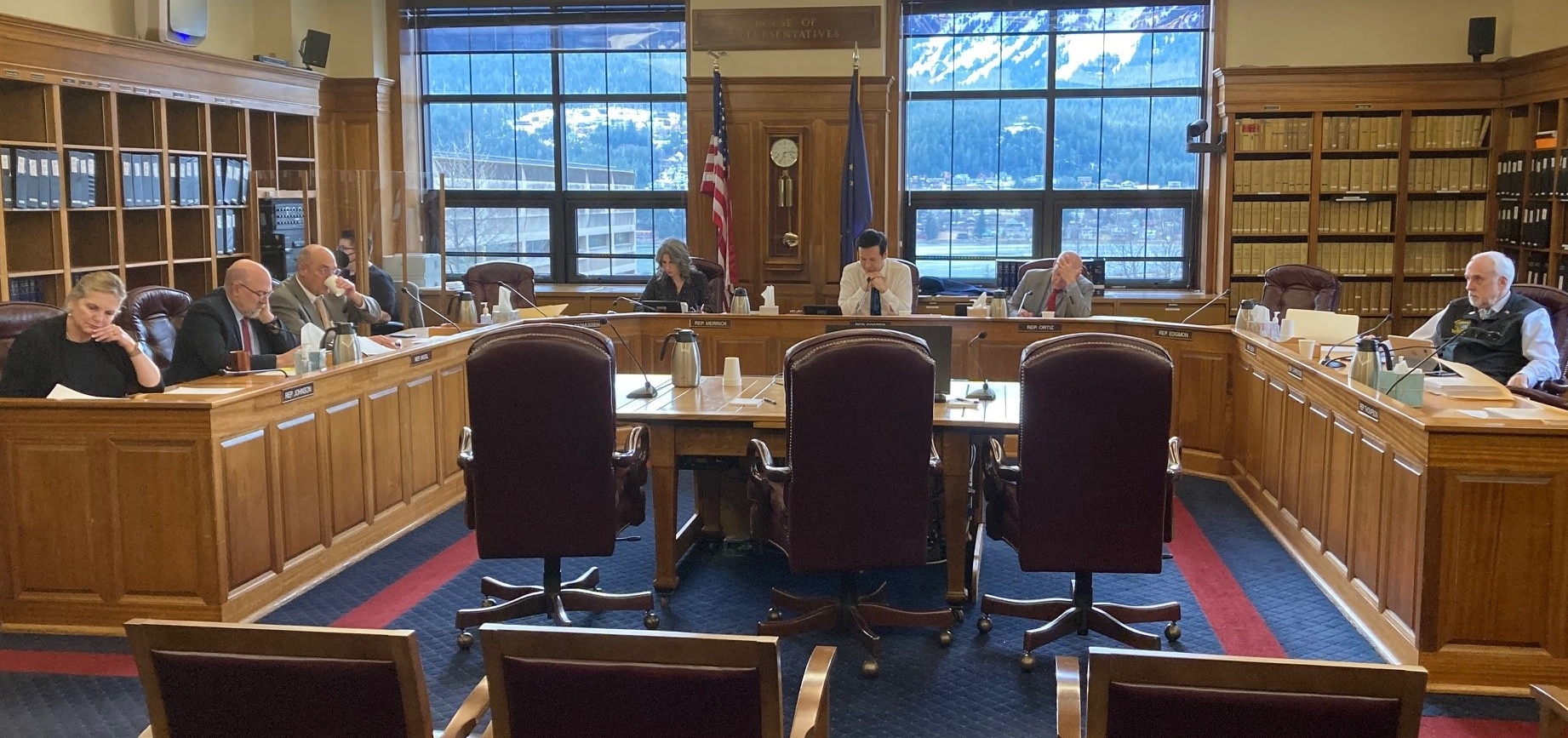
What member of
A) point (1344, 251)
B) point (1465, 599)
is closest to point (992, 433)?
point (1465, 599)

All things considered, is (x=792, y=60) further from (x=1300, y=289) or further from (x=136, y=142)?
(x=136, y=142)

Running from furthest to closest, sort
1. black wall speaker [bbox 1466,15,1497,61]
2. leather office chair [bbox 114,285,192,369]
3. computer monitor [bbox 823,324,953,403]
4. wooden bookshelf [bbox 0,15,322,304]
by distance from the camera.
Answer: black wall speaker [bbox 1466,15,1497,61], wooden bookshelf [bbox 0,15,322,304], leather office chair [bbox 114,285,192,369], computer monitor [bbox 823,324,953,403]

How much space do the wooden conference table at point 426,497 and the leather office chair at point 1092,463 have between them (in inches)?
20.8

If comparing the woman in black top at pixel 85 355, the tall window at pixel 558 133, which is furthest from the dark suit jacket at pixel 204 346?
the tall window at pixel 558 133

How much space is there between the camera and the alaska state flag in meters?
9.55

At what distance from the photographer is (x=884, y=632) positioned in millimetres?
4602

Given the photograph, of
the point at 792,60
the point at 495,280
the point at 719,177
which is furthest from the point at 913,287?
the point at 495,280

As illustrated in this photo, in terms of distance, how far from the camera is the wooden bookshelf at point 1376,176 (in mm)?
9141

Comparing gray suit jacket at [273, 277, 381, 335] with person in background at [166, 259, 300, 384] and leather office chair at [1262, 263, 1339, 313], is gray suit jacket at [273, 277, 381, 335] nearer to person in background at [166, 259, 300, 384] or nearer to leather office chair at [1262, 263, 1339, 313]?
person in background at [166, 259, 300, 384]

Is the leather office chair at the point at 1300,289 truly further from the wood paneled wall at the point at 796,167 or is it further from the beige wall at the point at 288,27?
the beige wall at the point at 288,27

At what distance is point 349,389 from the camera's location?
5.45m

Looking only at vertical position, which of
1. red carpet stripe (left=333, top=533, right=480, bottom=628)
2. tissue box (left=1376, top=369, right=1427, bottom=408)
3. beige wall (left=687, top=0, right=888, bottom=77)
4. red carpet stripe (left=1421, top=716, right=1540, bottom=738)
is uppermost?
beige wall (left=687, top=0, right=888, bottom=77)

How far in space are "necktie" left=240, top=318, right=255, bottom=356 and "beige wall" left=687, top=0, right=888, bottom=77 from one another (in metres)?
5.22

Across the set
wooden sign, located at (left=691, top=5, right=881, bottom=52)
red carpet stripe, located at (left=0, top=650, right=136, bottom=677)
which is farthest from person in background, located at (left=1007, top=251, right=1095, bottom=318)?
red carpet stripe, located at (left=0, top=650, right=136, bottom=677)
